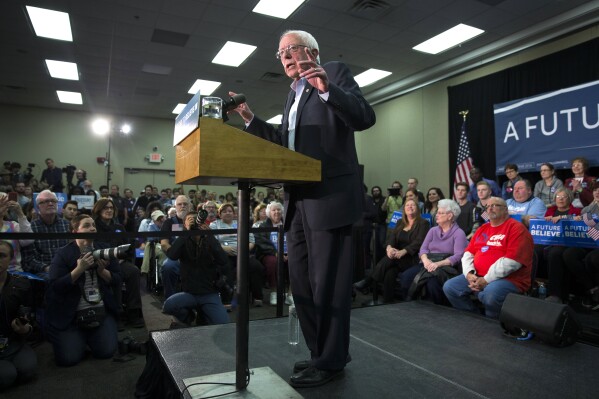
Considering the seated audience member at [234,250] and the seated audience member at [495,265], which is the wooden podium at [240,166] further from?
the seated audience member at [234,250]

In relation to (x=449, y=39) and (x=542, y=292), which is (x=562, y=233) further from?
(x=449, y=39)

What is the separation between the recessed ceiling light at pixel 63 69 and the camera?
796cm

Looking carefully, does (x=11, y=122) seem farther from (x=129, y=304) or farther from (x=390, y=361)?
(x=390, y=361)

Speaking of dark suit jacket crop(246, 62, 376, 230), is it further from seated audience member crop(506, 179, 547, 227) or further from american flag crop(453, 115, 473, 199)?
american flag crop(453, 115, 473, 199)

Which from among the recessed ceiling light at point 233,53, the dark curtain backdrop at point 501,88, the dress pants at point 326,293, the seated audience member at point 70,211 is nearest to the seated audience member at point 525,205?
the dark curtain backdrop at point 501,88

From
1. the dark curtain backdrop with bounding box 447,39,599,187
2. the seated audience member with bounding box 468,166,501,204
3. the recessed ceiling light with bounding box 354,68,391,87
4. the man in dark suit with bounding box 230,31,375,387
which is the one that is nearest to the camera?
the man in dark suit with bounding box 230,31,375,387

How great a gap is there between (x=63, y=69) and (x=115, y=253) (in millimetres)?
7613

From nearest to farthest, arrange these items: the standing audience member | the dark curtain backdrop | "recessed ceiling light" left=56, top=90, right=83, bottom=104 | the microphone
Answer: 1. the microphone
2. the dark curtain backdrop
3. "recessed ceiling light" left=56, top=90, right=83, bottom=104
4. the standing audience member

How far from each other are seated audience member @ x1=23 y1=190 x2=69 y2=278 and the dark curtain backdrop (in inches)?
258

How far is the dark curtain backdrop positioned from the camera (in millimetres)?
5918

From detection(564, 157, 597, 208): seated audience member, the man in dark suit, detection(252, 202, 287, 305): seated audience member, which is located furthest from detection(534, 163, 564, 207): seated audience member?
the man in dark suit

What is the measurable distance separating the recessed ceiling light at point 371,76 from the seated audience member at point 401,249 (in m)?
4.88

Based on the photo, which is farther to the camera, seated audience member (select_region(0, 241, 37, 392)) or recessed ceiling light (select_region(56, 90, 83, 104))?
recessed ceiling light (select_region(56, 90, 83, 104))

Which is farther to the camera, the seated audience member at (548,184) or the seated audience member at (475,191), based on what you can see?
the seated audience member at (475,191)
